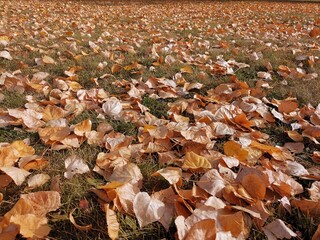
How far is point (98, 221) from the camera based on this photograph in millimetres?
1382

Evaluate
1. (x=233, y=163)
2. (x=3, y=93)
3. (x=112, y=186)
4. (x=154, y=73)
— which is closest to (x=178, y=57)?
(x=154, y=73)

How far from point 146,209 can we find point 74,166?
561mm

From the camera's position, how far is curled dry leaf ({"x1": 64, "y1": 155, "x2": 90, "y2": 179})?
1.65 metres

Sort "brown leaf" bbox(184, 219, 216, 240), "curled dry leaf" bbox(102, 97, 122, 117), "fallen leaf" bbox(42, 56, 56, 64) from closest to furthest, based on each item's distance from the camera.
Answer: "brown leaf" bbox(184, 219, 216, 240) < "curled dry leaf" bbox(102, 97, 122, 117) < "fallen leaf" bbox(42, 56, 56, 64)

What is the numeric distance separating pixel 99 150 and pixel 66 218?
61 cm

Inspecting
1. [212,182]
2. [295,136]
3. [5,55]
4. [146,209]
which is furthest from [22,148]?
[5,55]

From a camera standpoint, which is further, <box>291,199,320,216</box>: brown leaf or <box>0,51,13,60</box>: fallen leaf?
<box>0,51,13,60</box>: fallen leaf

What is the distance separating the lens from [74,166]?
5.53 feet

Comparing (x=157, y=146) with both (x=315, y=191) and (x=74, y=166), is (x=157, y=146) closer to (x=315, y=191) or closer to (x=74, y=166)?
(x=74, y=166)

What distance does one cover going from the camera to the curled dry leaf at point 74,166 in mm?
1651

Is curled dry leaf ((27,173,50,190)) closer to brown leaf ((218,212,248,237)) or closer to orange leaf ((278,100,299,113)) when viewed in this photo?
brown leaf ((218,212,248,237))

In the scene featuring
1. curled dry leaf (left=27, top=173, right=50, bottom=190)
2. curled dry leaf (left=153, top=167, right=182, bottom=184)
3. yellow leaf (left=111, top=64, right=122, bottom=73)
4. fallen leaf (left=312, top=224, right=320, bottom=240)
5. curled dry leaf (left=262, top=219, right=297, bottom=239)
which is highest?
yellow leaf (left=111, top=64, right=122, bottom=73)

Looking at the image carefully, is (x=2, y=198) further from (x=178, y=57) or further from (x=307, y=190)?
(x=178, y=57)

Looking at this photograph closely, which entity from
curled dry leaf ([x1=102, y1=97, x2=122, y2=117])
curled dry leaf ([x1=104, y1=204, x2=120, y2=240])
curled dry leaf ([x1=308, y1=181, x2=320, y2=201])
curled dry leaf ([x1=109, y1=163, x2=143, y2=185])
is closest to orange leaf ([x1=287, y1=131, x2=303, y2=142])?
curled dry leaf ([x1=308, y1=181, x2=320, y2=201])
